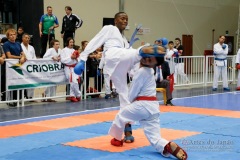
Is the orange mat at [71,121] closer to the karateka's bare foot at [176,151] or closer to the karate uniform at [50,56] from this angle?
the karate uniform at [50,56]

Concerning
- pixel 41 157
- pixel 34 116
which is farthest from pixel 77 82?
pixel 41 157

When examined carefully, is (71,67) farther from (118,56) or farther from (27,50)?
(118,56)

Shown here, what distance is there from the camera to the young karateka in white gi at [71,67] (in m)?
10.8

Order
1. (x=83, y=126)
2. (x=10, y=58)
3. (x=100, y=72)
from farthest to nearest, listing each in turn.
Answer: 1. (x=100, y=72)
2. (x=10, y=58)
3. (x=83, y=126)

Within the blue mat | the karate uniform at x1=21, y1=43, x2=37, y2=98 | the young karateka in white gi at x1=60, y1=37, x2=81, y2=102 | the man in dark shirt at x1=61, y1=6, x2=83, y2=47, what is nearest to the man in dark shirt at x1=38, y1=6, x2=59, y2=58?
the man in dark shirt at x1=61, y1=6, x2=83, y2=47

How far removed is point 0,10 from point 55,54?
18.4 feet

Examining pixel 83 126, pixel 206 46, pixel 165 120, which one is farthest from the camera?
pixel 206 46

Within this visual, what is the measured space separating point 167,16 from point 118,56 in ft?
54.6

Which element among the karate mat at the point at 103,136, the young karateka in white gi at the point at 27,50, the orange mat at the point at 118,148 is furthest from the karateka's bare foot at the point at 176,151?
the young karateka in white gi at the point at 27,50

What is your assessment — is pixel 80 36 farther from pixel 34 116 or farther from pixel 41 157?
pixel 41 157

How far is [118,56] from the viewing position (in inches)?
220

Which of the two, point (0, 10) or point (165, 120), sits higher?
point (0, 10)

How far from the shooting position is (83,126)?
7246 mm

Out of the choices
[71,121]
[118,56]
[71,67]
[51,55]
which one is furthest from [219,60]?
[118,56]
